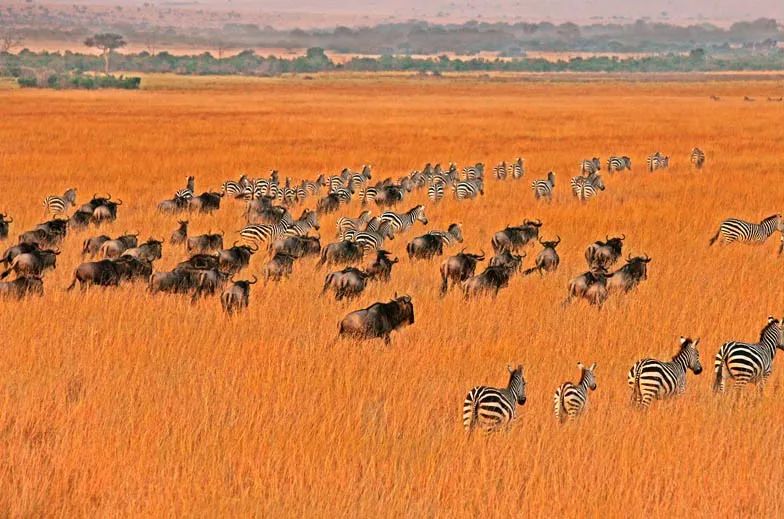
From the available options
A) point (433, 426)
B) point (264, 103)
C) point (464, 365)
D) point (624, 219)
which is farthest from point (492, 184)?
point (264, 103)

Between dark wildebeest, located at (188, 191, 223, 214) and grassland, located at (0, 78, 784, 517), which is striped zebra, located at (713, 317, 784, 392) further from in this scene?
dark wildebeest, located at (188, 191, 223, 214)

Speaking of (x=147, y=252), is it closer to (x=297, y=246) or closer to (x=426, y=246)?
(x=297, y=246)

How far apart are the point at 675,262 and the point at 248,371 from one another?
890 cm

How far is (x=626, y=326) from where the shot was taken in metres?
11.9

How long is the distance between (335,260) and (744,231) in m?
7.33

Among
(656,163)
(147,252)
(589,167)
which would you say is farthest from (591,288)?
(656,163)

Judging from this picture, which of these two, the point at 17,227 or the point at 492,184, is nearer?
the point at 17,227

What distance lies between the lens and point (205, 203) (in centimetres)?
2273

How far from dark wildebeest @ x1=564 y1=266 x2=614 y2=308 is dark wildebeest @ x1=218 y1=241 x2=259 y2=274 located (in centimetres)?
442

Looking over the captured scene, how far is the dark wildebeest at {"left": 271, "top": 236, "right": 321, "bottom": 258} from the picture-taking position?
16281mm

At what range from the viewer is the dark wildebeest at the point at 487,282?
44.4ft

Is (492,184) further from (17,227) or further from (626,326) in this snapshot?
Answer: (626,326)

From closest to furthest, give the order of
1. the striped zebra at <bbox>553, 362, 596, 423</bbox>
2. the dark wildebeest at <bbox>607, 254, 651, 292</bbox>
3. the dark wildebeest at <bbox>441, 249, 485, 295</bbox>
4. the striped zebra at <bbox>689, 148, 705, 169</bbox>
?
the striped zebra at <bbox>553, 362, 596, 423</bbox>
the dark wildebeest at <bbox>607, 254, 651, 292</bbox>
the dark wildebeest at <bbox>441, 249, 485, 295</bbox>
the striped zebra at <bbox>689, 148, 705, 169</bbox>

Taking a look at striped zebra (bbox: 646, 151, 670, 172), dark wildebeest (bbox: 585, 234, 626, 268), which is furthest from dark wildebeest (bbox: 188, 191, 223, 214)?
striped zebra (bbox: 646, 151, 670, 172)
